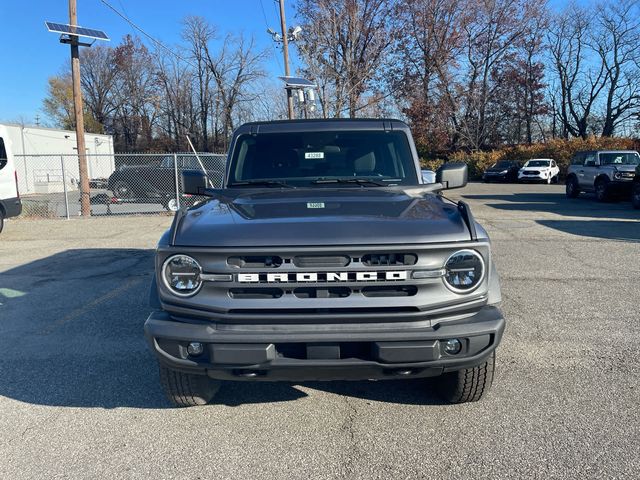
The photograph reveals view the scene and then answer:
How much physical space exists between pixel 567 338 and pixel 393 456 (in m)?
2.62

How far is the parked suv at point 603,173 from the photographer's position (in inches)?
666

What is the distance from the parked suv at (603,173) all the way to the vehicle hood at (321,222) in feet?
53.6

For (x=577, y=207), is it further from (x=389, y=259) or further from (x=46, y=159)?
(x=46, y=159)

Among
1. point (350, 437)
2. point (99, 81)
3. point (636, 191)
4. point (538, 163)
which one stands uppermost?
point (99, 81)

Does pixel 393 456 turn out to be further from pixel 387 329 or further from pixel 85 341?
pixel 85 341

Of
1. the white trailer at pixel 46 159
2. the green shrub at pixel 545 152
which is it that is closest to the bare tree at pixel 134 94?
the white trailer at pixel 46 159

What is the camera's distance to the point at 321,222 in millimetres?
2816

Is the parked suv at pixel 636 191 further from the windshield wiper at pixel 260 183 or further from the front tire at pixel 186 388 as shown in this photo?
the front tire at pixel 186 388

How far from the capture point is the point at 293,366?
8.61 ft

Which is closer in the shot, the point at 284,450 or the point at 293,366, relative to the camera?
the point at 293,366

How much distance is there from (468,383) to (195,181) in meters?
2.82

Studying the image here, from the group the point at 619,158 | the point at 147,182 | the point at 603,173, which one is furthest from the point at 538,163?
the point at 147,182

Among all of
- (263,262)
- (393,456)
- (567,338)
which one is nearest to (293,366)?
(263,262)

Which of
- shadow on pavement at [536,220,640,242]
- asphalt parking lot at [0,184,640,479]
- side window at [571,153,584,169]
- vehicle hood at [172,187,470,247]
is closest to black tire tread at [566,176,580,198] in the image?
side window at [571,153,584,169]
